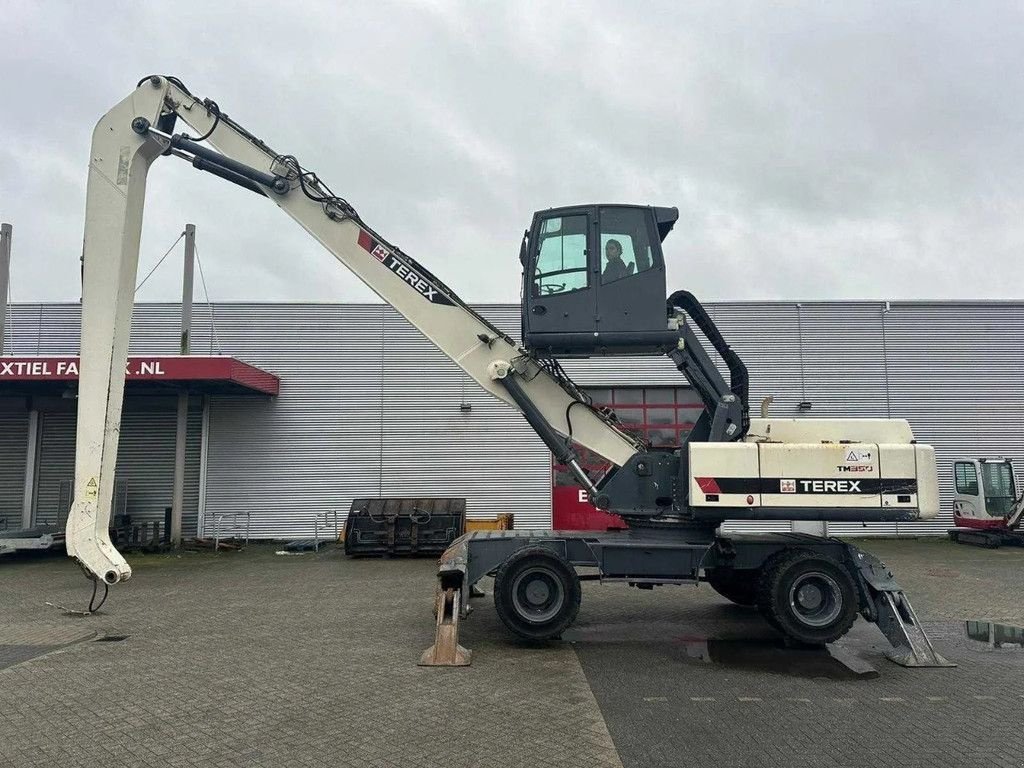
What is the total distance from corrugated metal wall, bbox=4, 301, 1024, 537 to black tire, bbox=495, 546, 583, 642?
36.9ft

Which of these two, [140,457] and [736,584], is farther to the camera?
[140,457]

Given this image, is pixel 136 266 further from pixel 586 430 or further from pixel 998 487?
pixel 998 487

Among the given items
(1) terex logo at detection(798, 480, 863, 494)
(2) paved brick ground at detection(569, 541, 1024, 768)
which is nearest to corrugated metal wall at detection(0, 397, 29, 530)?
(2) paved brick ground at detection(569, 541, 1024, 768)

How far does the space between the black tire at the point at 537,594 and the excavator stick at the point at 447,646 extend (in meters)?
0.59

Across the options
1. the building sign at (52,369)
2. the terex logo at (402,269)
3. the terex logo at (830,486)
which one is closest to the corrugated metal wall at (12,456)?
the building sign at (52,369)

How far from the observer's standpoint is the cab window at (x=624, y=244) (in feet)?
26.1

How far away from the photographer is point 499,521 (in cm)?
1683

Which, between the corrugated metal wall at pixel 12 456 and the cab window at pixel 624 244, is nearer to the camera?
the cab window at pixel 624 244

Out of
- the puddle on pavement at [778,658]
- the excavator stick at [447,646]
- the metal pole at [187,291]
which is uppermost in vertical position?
the metal pole at [187,291]

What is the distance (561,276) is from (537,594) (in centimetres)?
369

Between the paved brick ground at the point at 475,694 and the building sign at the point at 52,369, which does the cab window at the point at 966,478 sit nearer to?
the paved brick ground at the point at 475,694

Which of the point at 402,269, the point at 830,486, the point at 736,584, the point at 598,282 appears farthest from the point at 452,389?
the point at 830,486

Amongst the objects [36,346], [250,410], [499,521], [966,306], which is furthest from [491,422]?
[966,306]

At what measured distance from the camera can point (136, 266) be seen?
29.6 ft
